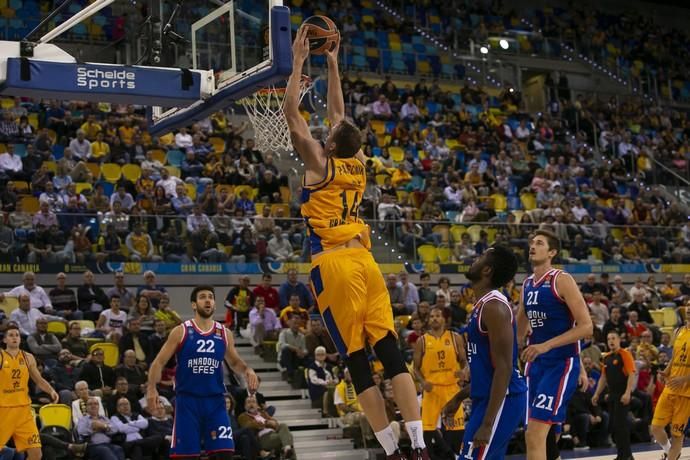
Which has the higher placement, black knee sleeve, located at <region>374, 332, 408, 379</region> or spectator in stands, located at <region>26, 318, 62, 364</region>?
black knee sleeve, located at <region>374, 332, 408, 379</region>

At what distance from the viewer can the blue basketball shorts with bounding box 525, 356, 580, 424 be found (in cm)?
801

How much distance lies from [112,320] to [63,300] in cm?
97

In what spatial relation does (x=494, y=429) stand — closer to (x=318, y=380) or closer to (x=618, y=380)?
(x=618, y=380)

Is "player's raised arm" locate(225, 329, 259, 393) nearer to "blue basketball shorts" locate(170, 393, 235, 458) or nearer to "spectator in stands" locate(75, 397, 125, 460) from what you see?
"blue basketball shorts" locate(170, 393, 235, 458)

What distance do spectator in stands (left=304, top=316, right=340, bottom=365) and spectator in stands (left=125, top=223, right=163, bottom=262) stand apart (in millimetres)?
2953

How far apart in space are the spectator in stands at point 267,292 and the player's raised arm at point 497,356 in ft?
36.0

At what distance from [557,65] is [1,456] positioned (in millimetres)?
22654

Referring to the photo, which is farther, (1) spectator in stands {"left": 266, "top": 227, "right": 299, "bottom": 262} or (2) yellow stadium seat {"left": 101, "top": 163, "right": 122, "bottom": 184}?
(2) yellow stadium seat {"left": 101, "top": 163, "right": 122, "bottom": 184}

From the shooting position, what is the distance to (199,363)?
930 cm

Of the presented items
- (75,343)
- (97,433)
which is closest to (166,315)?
(75,343)

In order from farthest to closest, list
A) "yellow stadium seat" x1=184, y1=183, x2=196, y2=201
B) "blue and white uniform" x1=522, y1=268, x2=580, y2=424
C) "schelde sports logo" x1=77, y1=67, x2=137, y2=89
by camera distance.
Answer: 1. "yellow stadium seat" x1=184, y1=183, x2=196, y2=201
2. "schelde sports logo" x1=77, y1=67, x2=137, y2=89
3. "blue and white uniform" x1=522, y1=268, x2=580, y2=424

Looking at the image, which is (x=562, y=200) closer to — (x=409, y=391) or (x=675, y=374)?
(x=675, y=374)

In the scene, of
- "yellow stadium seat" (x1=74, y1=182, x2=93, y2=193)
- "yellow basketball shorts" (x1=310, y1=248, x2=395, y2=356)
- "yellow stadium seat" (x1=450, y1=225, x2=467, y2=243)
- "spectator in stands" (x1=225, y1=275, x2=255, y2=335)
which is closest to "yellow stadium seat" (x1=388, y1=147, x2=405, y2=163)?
"yellow stadium seat" (x1=450, y1=225, x2=467, y2=243)

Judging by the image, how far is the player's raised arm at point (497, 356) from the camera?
569cm
